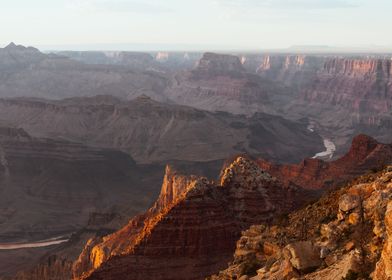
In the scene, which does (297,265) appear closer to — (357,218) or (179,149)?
(357,218)

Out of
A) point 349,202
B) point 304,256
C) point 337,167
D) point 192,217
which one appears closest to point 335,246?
point 304,256

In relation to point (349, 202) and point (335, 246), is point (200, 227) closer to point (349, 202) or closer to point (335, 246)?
point (349, 202)

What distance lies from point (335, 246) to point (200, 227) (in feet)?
89.5

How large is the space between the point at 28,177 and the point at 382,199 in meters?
141

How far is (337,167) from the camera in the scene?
91.6 m

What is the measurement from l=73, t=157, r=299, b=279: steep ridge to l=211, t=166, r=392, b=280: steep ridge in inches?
745

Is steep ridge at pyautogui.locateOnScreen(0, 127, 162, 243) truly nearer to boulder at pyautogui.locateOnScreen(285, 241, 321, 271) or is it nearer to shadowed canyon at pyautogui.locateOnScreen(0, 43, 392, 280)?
shadowed canyon at pyautogui.locateOnScreen(0, 43, 392, 280)

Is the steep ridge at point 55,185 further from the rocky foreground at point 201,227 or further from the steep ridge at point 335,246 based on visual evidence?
the steep ridge at point 335,246

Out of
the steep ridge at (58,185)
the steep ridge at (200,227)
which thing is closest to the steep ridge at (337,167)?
the steep ridge at (58,185)

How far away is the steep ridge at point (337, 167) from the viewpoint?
280ft

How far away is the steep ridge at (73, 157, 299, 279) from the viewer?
44906 mm

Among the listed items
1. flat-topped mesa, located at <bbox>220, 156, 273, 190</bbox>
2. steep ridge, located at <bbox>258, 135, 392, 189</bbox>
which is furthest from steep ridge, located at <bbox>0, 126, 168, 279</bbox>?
flat-topped mesa, located at <bbox>220, 156, 273, 190</bbox>

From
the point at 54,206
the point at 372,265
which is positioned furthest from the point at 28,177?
the point at 372,265

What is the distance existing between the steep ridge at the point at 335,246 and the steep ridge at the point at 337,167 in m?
57.7
